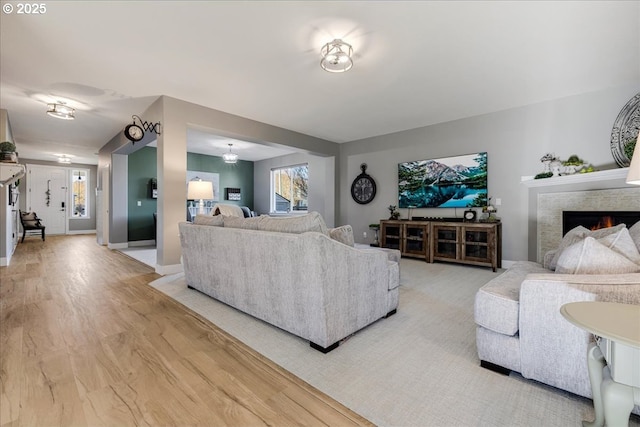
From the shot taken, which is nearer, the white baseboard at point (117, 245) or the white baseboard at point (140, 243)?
the white baseboard at point (117, 245)

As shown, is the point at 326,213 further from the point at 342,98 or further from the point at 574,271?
the point at 574,271

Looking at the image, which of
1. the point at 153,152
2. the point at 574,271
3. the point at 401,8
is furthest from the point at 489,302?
the point at 153,152

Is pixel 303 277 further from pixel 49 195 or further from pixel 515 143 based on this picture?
pixel 49 195

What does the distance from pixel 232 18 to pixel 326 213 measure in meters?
5.32

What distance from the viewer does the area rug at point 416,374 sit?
1.36m

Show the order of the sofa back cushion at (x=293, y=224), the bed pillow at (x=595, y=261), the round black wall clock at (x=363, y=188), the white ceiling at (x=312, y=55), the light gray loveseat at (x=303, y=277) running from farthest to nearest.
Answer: the round black wall clock at (x=363, y=188) → the white ceiling at (x=312, y=55) → the sofa back cushion at (x=293, y=224) → the light gray loveseat at (x=303, y=277) → the bed pillow at (x=595, y=261)

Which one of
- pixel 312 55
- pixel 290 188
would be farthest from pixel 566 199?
pixel 290 188

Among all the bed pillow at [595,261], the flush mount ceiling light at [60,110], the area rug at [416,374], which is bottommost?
the area rug at [416,374]

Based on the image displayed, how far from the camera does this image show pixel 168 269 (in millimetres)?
4102

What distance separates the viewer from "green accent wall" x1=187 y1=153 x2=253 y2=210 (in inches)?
332

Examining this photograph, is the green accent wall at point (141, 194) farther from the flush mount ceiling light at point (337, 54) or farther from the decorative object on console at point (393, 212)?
the flush mount ceiling light at point (337, 54)

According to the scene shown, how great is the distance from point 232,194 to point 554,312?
350 inches

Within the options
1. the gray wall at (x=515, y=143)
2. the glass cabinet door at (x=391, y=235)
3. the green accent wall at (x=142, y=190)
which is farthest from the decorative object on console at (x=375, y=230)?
the green accent wall at (x=142, y=190)

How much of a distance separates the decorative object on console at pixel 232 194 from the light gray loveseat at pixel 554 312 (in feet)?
28.0
